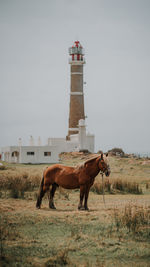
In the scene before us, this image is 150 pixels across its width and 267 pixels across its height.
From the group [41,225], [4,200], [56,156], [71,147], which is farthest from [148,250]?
[71,147]

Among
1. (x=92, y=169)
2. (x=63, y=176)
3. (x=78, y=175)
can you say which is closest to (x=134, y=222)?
(x=92, y=169)

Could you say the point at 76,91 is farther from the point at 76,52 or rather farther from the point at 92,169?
the point at 92,169

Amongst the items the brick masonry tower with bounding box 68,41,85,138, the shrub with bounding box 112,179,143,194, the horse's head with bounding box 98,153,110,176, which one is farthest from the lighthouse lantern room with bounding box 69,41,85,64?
the horse's head with bounding box 98,153,110,176

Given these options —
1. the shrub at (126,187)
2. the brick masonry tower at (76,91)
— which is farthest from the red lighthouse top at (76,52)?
the shrub at (126,187)

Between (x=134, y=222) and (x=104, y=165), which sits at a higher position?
(x=104, y=165)

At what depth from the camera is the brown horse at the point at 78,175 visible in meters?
11.2

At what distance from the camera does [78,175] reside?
37.4ft

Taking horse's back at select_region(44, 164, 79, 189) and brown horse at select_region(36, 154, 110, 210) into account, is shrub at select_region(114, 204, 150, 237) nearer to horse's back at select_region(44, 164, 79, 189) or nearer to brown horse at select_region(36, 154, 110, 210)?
brown horse at select_region(36, 154, 110, 210)

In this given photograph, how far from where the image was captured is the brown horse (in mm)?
11154

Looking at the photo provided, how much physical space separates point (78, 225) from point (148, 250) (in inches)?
85.7

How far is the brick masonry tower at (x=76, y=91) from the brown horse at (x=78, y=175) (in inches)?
1702

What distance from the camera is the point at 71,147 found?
53031 mm

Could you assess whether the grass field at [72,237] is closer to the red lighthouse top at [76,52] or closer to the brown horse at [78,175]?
the brown horse at [78,175]

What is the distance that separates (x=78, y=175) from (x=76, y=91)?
44.1 meters
